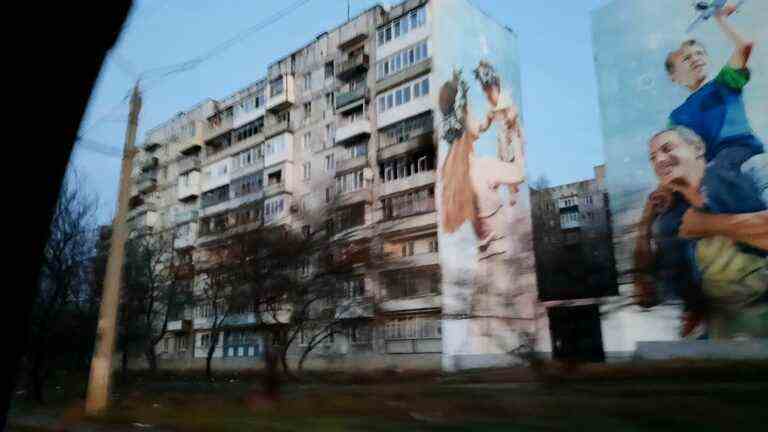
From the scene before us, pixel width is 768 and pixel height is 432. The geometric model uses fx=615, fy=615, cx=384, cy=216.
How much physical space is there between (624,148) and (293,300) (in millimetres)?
36271

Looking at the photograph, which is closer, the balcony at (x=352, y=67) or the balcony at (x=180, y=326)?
the balcony at (x=352, y=67)

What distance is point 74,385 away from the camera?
93.2ft

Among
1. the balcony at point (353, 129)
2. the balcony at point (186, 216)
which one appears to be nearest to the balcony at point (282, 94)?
the balcony at point (353, 129)

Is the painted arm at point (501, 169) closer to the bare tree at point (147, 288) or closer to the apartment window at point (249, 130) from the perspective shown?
the bare tree at point (147, 288)

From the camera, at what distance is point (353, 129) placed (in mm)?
45312

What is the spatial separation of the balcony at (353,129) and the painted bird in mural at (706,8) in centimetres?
2299

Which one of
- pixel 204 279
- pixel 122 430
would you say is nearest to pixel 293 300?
pixel 122 430

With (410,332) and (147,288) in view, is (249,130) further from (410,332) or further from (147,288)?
(147,288)

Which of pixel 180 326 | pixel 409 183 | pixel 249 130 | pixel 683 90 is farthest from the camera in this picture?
pixel 249 130

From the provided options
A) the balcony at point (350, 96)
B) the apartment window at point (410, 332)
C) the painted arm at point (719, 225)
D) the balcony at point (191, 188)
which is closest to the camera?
the painted arm at point (719, 225)

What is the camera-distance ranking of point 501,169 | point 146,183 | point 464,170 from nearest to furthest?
1. point 464,170
2. point 501,169
3. point 146,183

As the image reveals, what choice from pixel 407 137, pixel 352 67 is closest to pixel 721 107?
pixel 407 137

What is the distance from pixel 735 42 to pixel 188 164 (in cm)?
5047

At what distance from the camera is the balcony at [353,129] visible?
146ft
